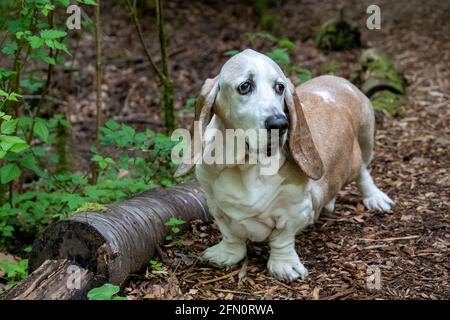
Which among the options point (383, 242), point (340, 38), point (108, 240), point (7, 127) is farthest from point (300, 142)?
point (340, 38)

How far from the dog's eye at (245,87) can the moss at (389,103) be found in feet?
12.8

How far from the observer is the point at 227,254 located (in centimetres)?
382

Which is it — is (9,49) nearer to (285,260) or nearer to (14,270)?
(14,270)

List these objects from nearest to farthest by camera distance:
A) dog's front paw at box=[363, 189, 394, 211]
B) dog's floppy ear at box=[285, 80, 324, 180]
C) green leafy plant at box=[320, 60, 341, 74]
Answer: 1. dog's floppy ear at box=[285, 80, 324, 180]
2. dog's front paw at box=[363, 189, 394, 211]
3. green leafy plant at box=[320, 60, 341, 74]

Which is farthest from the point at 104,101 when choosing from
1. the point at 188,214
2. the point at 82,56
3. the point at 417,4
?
the point at 417,4

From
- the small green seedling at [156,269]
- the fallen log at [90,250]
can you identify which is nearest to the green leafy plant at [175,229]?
the fallen log at [90,250]

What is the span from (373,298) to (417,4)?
894 centimetres

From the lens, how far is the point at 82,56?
938 centimetres

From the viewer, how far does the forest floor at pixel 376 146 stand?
3.64 metres

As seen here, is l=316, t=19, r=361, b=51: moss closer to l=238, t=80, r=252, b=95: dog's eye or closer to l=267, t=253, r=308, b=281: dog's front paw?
l=267, t=253, r=308, b=281: dog's front paw

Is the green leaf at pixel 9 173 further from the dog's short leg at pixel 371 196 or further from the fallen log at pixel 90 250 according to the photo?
the dog's short leg at pixel 371 196

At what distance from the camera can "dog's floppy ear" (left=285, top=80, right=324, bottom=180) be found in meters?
3.41

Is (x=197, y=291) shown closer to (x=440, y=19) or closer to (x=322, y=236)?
(x=322, y=236)

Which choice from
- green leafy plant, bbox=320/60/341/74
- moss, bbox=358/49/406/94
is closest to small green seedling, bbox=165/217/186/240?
moss, bbox=358/49/406/94
